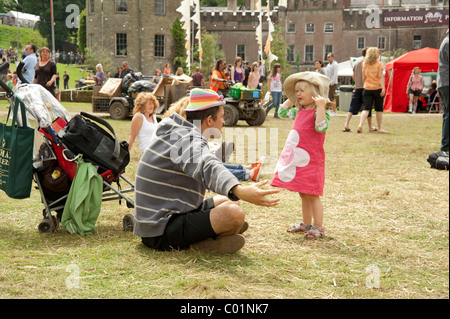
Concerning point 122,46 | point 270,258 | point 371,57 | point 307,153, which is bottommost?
point 270,258

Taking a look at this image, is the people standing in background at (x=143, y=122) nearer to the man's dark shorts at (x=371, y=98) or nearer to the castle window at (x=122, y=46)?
the man's dark shorts at (x=371, y=98)

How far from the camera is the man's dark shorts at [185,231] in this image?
3854 millimetres

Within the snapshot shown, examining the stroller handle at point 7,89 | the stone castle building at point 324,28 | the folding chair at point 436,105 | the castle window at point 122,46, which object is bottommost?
the folding chair at point 436,105

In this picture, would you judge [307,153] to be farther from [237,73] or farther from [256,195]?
[237,73]

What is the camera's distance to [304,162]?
14.5 feet

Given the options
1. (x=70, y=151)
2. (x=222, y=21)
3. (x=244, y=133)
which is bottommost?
(x=244, y=133)

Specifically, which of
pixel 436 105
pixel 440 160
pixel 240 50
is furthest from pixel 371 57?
pixel 240 50

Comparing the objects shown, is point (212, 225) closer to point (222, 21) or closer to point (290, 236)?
point (290, 236)

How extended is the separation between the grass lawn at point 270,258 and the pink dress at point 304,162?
1.43ft

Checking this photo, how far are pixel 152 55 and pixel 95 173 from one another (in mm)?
44630

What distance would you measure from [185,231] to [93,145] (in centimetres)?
125

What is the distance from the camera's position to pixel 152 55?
157 feet

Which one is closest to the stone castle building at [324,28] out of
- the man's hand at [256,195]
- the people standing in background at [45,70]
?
→ the people standing in background at [45,70]

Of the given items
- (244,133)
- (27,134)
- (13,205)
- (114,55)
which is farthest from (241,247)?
(114,55)
